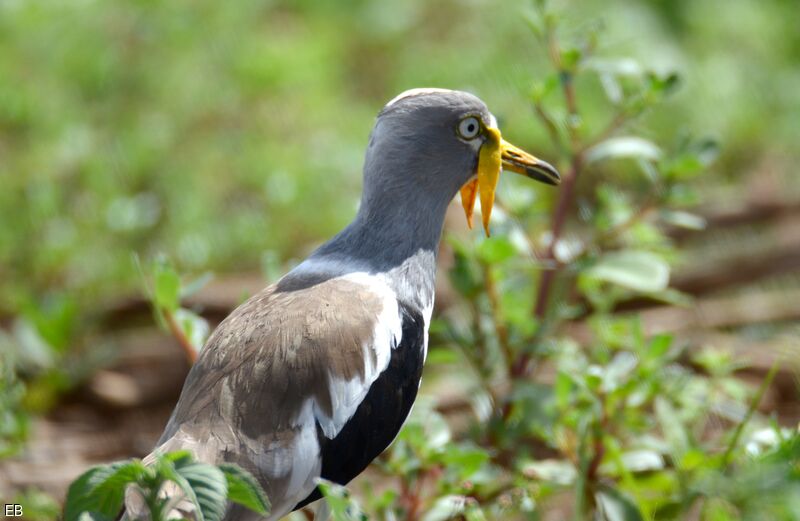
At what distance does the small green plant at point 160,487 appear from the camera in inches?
71.4

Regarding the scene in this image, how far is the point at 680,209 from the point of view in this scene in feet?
13.7

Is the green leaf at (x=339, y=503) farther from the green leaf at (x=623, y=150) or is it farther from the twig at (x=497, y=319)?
the green leaf at (x=623, y=150)

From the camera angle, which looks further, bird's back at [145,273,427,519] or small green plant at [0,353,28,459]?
small green plant at [0,353,28,459]

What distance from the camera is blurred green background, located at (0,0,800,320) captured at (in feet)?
13.4

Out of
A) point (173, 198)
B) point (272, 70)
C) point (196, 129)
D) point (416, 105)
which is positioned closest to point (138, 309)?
point (173, 198)

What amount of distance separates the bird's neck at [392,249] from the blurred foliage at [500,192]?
32cm

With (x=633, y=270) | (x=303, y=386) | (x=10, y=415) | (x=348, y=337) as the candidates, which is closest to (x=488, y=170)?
(x=633, y=270)

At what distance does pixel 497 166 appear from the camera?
A: 2.62m

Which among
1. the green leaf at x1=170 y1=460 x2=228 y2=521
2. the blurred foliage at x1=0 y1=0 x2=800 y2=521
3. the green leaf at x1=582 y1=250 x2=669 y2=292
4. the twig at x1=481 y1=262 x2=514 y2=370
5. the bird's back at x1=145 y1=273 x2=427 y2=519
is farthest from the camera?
the twig at x1=481 y1=262 x2=514 y2=370

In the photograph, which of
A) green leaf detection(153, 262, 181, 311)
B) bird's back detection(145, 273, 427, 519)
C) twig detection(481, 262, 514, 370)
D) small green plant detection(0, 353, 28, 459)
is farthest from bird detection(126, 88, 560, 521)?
small green plant detection(0, 353, 28, 459)

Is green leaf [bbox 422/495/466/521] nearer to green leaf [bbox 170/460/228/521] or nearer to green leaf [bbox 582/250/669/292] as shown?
green leaf [bbox 582/250/669/292]

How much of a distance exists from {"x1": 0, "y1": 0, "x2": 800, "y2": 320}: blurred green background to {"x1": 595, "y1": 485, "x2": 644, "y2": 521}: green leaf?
6.15 ft

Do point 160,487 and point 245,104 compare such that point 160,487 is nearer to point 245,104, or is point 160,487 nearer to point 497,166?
point 497,166

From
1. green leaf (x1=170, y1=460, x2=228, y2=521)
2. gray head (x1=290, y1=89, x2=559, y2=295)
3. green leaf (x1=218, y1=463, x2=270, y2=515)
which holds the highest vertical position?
gray head (x1=290, y1=89, x2=559, y2=295)
